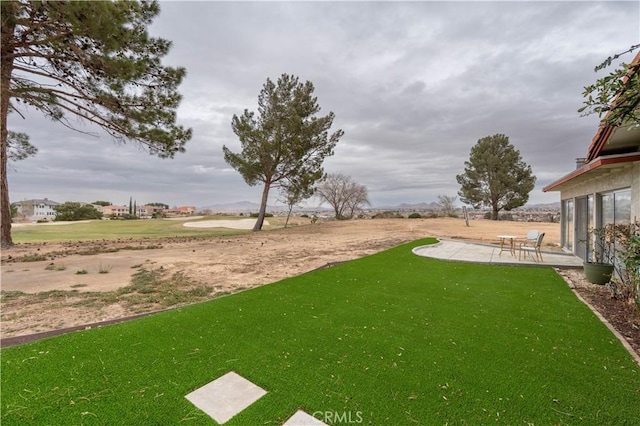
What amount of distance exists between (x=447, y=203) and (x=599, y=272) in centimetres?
2786

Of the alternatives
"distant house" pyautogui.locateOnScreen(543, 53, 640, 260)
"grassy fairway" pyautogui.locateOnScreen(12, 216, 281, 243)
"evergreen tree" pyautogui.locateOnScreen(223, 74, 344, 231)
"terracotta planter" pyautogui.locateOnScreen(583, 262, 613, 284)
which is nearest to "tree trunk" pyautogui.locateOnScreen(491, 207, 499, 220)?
"evergreen tree" pyautogui.locateOnScreen(223, 74, 344, 231)

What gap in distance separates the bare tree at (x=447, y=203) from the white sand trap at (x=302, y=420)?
3181 cm

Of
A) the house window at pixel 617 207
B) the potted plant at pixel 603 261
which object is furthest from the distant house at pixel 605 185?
the potted plant at pixel 603 261

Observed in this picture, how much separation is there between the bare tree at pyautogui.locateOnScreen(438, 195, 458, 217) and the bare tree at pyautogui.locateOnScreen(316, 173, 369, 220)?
8540mm

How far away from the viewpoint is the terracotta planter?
5152mm

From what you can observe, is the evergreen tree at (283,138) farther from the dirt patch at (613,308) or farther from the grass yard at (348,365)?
the dirt patch at (613,308)

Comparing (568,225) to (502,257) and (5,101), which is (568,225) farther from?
(5,101)

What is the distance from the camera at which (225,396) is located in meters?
2.04

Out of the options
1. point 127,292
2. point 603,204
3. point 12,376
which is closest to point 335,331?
point 12,376

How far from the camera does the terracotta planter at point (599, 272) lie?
5.15 metres

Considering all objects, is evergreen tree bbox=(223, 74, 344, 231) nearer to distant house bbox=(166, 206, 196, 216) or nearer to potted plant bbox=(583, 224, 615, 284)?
potted plant bbox=(583, 224, 615, 284)

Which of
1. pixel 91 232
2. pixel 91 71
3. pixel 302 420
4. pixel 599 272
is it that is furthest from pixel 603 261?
pixel 91 232

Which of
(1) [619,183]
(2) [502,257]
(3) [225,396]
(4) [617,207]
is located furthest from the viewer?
(2) [502,257]

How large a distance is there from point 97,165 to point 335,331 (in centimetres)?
3027
